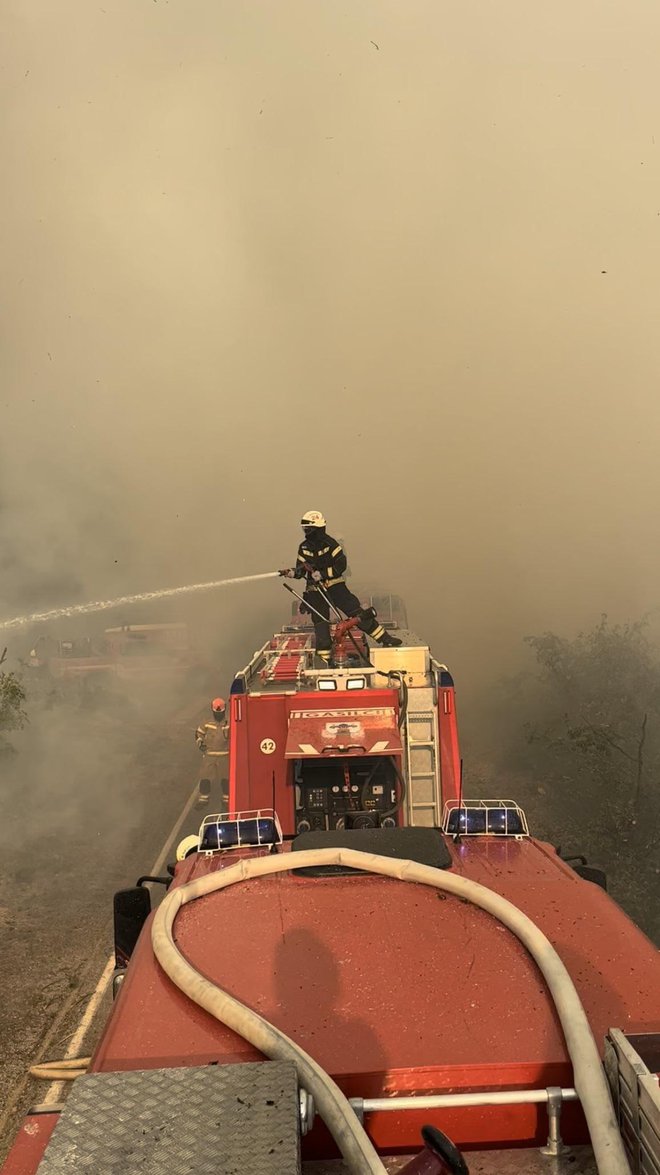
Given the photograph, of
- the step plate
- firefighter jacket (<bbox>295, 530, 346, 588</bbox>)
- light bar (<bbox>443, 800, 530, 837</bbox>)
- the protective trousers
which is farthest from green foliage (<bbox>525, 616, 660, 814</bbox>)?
the step plate

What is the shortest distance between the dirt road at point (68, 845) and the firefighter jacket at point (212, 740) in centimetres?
111

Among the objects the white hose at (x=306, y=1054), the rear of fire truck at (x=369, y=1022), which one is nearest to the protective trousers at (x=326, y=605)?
the rear of fire truck at (x=369, y=1022)

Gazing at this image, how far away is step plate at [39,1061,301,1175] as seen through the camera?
1857mm

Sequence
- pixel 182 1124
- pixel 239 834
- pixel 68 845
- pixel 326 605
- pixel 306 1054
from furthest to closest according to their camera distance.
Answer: pixel 68 845, pixel 326 605, pixel 239 834, pixel 306 1054, pixel 182 1124

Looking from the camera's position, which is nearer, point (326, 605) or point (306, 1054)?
point (306, 1054)

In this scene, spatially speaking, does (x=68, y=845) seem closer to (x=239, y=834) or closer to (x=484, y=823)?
(x=239, y=834)

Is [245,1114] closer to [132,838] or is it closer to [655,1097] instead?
[655,1097]

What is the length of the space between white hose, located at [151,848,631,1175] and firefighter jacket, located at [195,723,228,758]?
797 centimetres

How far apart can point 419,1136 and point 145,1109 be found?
2.71 feet

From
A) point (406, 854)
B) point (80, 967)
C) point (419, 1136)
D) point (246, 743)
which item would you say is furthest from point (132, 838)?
point (419, 1136)

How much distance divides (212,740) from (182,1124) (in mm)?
Answer: 9944

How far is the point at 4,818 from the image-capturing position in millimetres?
12164

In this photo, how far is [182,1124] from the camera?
1.97m

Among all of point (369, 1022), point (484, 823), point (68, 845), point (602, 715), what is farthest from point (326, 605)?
point (369, 1022)
